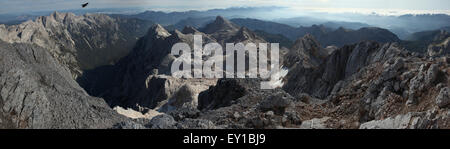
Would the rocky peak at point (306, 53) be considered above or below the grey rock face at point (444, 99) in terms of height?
below

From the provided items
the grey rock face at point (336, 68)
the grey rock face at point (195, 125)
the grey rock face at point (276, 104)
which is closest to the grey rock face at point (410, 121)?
the grey rock face at point (276, 104)

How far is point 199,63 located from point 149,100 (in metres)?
37.1

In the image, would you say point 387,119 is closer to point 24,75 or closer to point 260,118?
point 260,118

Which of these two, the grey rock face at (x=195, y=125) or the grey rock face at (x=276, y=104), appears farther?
the grey rock face at (x=276, y=104)

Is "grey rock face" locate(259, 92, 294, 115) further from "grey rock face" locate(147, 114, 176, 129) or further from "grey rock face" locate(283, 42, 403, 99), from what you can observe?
"grey rock face" locate(283, 42, 403, 99)

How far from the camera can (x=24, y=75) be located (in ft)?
89.4

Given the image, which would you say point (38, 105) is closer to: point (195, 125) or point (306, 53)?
point (195, 125)

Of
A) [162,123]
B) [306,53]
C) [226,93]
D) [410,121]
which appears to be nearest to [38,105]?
[162,123]

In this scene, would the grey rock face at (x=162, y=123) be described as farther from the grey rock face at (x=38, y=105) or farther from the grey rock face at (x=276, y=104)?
the grey rock face at (x=276, y=104)

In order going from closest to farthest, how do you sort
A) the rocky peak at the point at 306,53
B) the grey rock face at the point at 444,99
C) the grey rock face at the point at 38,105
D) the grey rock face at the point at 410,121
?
1. the grey rock face at the point at 410,121
2. the grey rock face at the point at 444,99
3. the grey rock face at the point at 38,105
4. the rocky peak at the point at 306,53

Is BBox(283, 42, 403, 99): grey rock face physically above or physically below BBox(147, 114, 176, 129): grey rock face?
below

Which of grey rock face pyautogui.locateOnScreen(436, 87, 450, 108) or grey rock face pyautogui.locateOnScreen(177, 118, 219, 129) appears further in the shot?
grey rock face pyautogui.locateOnScreen(177, 118, 219, 129)

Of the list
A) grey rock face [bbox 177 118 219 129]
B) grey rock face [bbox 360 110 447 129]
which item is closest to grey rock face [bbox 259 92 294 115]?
grey rock face [bbox 177 118 219 129]
